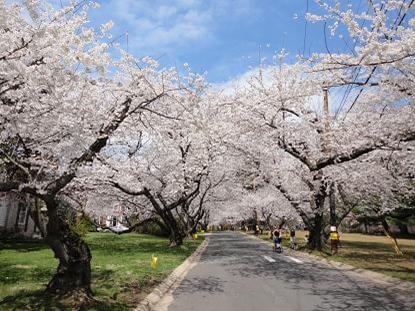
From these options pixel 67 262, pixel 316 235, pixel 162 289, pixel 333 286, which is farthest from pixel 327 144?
pixel 67 262

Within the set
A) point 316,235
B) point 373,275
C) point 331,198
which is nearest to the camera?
point 373,275

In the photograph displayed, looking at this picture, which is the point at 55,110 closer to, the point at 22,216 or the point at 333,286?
the point at 333,286

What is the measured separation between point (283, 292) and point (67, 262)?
216 inches

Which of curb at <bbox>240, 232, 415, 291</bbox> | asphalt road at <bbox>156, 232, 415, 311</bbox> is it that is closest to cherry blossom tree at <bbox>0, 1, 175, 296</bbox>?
asphalt road at <bbox>156, 232, 415, 311</bbox>

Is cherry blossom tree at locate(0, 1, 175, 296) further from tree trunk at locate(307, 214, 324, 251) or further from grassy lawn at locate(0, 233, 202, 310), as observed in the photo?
tree trunk at locate(307, 214, 324, 251)

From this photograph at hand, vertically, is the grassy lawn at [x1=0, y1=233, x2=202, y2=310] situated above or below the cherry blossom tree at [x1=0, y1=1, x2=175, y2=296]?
below

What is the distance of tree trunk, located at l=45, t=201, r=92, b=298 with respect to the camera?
8.41 meters

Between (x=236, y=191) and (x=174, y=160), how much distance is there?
91.2ft

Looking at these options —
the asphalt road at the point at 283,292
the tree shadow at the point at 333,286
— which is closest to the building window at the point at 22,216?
the tree shadow at the point at 333,286

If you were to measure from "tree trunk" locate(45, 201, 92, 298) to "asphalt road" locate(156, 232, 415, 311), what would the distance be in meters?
1.79

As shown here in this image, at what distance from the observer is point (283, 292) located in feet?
34.4

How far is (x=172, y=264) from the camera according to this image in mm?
16125

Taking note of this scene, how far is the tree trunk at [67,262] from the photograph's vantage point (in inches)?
331

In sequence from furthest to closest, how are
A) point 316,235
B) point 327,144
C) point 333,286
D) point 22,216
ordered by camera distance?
point 22,216 < point 316,235 < point 327,144 < point 333,286
